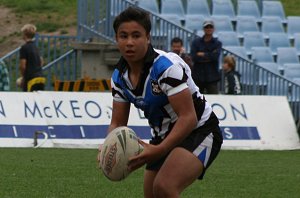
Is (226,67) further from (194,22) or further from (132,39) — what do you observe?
(132,39)

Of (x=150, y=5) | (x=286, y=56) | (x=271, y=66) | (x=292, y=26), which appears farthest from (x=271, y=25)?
(x=150, y=5)

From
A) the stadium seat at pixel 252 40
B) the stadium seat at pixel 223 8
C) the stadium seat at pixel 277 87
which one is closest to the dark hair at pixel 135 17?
the stadium seat at pixel 277 87

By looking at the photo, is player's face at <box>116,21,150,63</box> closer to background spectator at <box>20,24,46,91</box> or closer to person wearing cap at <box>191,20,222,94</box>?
background spectator at <box>20,24,46,91</box>

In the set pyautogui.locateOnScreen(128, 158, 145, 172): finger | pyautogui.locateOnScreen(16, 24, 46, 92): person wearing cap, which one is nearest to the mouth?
pyautogui.locateOnScreen(128, 158, 145, 172): finger

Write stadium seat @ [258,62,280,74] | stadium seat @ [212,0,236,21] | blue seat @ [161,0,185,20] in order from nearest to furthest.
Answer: stadium seat @ [258,62,280,74], blue seat @ [161,0,185,20], stadium seat @ [212,0,236,21]

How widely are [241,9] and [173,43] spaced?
24.7 feet

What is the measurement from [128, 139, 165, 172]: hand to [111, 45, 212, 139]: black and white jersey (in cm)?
36

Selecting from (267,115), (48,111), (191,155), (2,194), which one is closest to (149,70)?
(191,155)

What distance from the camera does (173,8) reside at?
23.4m

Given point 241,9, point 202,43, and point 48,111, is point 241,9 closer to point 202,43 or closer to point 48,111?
point 202,43

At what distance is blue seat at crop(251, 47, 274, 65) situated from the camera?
22672 mm

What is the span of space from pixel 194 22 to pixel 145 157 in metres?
16.7

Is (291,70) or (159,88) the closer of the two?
(159,88)

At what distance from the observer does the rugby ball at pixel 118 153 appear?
21.4ft
